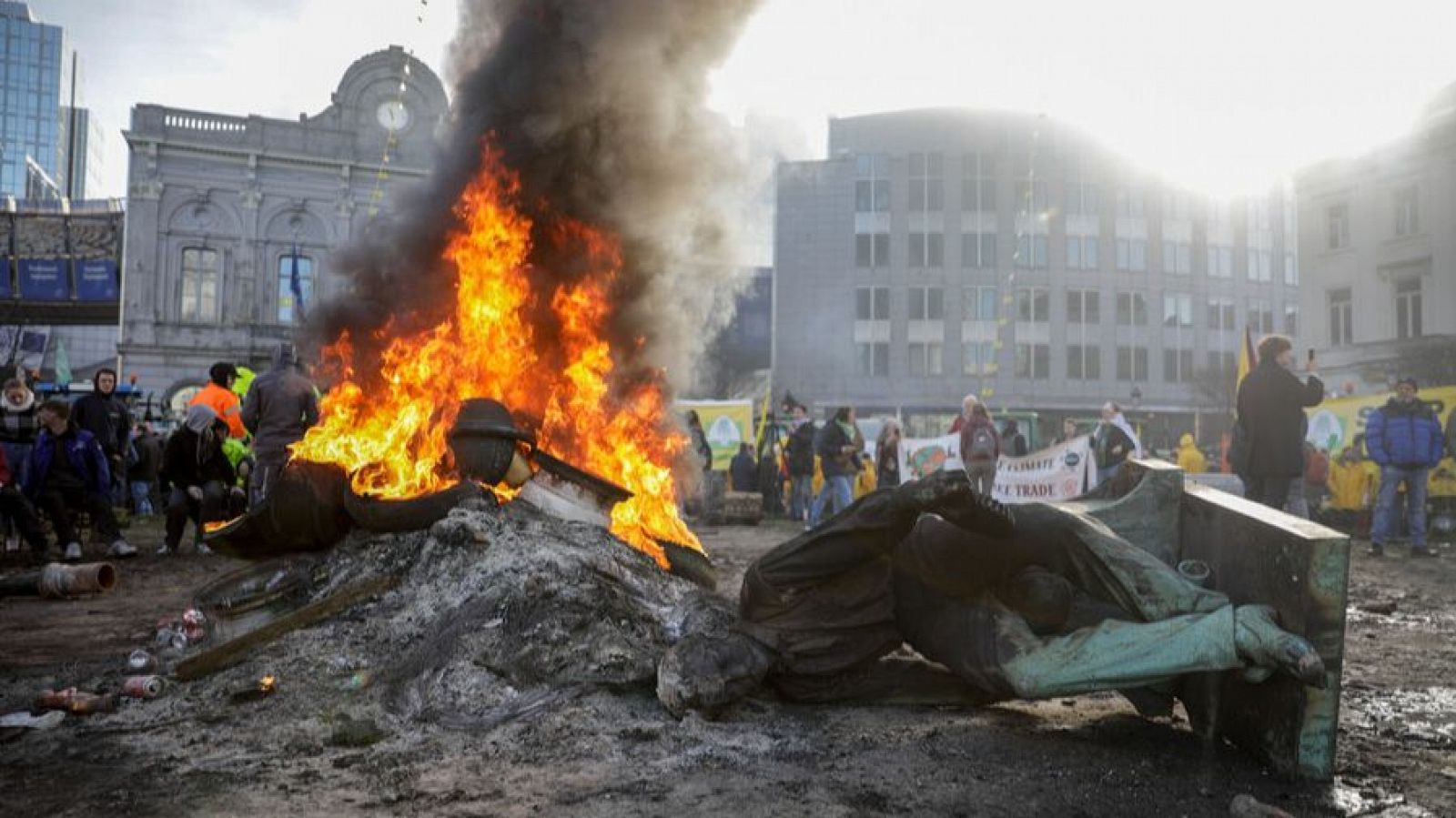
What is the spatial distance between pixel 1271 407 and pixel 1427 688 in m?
4.44

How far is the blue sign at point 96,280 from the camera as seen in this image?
115 feet

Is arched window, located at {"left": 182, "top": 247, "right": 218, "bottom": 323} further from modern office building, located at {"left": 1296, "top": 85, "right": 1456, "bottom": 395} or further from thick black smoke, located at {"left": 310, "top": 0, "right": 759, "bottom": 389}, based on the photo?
modern office building, located at {"left": 1296, "top": 85, "right": 1456, "bottom": 395}

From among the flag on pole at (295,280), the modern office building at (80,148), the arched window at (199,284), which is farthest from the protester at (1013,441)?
the modern office building at (80,148)

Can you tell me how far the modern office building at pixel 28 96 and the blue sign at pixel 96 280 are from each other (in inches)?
3203

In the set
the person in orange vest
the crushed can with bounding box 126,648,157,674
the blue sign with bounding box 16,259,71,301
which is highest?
the blue sign with bounding box 16,259,71,301

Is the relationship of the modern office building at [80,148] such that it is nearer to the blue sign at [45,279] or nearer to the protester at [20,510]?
the blue sign at [45,279]

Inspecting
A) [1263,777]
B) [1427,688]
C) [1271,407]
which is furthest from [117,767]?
[1271,407]

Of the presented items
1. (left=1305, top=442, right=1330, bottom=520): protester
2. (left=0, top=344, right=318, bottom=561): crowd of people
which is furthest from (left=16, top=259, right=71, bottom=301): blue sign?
(left=1305, top=442, right=1330, bottom=520): protester

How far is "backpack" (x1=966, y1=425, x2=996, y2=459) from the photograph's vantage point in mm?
14445

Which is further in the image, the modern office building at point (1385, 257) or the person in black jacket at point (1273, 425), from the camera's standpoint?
the modern office building at point (1385, 257)

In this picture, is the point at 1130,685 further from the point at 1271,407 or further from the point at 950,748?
the point at 1271,407

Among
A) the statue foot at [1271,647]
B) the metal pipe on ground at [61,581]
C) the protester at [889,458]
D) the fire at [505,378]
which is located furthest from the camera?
the protester at [889,458]

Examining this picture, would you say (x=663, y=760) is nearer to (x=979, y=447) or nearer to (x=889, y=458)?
(x=979, y=447)

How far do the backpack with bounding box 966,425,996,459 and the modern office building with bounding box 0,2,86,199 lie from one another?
383 ft
